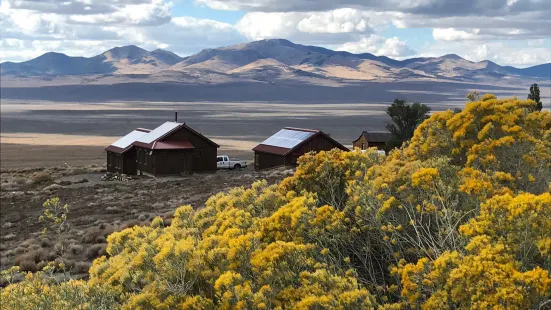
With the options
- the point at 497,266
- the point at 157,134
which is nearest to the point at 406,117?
the point at 157,134

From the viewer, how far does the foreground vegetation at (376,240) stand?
19.2ft

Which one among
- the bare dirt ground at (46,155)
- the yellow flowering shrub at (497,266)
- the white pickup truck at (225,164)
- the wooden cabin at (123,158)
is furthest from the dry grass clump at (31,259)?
the bare dirt ground at (46,155)

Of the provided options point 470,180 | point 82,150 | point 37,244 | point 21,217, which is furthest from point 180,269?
point 82,150

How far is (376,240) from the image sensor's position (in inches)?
323

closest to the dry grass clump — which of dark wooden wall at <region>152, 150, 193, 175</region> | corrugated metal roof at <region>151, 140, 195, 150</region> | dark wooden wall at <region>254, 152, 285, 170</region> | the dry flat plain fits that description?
corrugated metal roof at <region>151, 140, 195, 150</region>

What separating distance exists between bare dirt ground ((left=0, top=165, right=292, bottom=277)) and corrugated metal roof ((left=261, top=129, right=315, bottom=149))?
5013 mm

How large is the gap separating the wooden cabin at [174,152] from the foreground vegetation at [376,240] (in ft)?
108

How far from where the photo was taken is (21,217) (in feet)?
97.6

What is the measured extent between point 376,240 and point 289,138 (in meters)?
38.5

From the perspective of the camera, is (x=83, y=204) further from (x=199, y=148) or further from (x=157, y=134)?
(x=199, y=148)

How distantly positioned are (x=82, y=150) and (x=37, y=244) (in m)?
51.6

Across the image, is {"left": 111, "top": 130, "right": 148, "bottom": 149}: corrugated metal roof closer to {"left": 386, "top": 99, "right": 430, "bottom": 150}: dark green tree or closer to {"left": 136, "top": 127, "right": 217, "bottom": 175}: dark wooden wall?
{"left": 136, "top": 127, "right": 217, "bottom": 175}: dark wooden wall

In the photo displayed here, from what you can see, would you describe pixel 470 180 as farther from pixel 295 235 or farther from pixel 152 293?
pixel 152 293

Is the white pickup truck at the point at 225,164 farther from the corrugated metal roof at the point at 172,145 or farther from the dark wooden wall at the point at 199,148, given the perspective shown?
the corrugated metal roof at the point at 172,145
